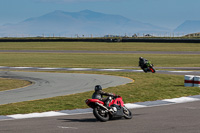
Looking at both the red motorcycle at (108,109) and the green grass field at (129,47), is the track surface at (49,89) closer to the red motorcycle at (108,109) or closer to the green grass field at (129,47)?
the red motorcycle at (108,109)

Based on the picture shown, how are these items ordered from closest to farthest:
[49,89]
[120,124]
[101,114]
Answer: [120,124] < [101,114] < [49,89]

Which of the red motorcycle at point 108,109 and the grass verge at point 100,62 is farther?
the grass verge at point 100,62

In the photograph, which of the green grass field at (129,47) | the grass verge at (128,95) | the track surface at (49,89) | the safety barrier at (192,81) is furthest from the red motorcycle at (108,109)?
the green grass field at (129,47)

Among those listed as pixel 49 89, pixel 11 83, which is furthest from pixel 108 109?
pixel 11 83

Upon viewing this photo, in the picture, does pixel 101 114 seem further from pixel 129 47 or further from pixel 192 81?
pixel 129 47

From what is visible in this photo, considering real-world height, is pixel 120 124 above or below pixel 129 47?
above

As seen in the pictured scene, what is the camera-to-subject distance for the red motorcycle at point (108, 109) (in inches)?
516

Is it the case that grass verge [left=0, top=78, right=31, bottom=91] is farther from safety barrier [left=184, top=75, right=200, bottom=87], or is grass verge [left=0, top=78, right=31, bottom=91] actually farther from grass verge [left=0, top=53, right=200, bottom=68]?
grass verge [left=0, top=53, right=200, bottom=68]

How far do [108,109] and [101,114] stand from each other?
11.3 inches

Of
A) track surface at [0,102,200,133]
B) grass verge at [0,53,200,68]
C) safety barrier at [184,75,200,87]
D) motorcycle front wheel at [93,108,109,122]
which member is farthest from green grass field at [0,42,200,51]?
motorcycle front wheel at [93,108,109,122]

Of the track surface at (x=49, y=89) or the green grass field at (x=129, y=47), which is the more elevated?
the track surface at (x=49, y=89)

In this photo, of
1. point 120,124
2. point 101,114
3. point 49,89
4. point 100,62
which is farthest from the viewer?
point 100,62

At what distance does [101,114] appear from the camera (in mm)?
13219

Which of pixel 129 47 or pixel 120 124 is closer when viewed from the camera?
pixel 120 124
